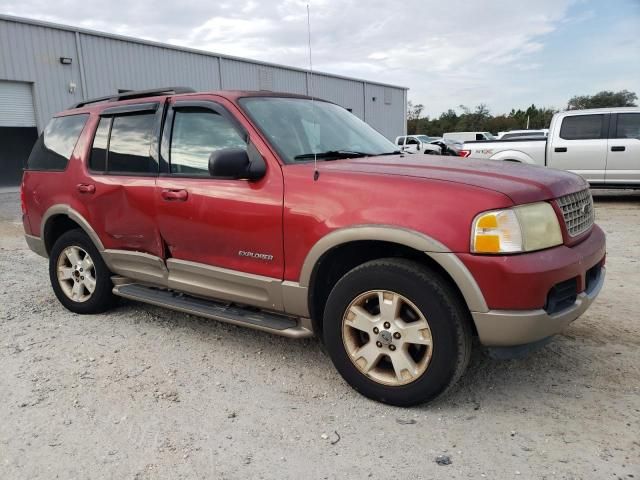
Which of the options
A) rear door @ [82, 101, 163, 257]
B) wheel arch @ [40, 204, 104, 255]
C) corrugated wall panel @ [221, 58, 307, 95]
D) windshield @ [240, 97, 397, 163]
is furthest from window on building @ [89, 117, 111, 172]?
corrugated wall panel @ [221, 58, 307, 95]

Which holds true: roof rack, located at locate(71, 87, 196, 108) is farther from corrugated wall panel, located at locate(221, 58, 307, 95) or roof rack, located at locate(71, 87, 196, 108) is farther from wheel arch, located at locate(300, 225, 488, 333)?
corrugated wall panel, located at locate(221, 58, 307, 95)

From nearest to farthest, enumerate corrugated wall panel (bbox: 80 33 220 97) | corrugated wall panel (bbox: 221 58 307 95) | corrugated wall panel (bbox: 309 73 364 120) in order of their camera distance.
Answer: corrugated wall panel (bbox: 80 33 220 97) < corrugated wall panel (bbox: 221 58 307 95) < corrugated wall panel (bbox: 309 73 364 120)

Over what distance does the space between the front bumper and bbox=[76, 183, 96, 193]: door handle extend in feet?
10.5

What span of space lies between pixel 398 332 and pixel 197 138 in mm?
2019

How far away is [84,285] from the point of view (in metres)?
4.61

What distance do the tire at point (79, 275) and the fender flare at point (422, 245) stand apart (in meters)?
2.42

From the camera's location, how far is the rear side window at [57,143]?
4.58 m

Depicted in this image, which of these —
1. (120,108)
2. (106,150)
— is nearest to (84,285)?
(106,150)

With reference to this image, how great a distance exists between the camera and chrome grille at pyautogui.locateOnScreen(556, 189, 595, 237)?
2852 mm

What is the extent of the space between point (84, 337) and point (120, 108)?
1.88 metres

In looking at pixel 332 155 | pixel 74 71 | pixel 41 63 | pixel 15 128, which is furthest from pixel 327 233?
pixel 15 128

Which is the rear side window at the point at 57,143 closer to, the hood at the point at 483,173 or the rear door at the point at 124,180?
the rear door at the point at 124,180

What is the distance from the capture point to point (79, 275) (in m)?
4.60

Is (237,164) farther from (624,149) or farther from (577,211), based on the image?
(624,149)
